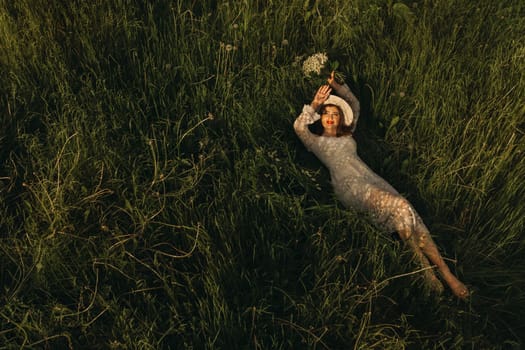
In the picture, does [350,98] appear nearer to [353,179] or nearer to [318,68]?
[318,68]

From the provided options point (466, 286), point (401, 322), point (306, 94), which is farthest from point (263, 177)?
point (466, 286)

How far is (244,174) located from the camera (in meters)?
2.52

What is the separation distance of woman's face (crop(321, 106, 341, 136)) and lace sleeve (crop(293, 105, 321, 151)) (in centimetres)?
7

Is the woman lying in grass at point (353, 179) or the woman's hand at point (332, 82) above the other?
the woman's hand at point (332, 82)

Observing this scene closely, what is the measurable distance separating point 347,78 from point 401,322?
6.19 ft

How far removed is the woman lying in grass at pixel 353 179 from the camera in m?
2.38

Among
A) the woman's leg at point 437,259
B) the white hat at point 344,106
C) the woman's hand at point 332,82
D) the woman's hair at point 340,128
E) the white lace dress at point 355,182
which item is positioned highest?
the woman's hand at point 332,82

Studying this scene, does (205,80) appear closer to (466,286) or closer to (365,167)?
(365,167)

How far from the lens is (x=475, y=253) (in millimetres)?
2479

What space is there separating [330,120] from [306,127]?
174 millimetres

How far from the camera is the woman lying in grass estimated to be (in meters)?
2.38

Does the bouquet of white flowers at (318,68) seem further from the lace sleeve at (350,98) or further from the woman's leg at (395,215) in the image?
the woman's leg at (395,215)

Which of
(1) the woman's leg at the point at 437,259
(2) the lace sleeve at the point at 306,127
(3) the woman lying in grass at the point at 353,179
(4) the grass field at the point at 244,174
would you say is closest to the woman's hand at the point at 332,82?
(3) the woman lying in grass at the point at 353,179

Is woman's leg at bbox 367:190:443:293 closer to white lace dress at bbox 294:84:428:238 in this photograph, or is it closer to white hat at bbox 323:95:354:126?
white lace dress at bbox 294:84:428:238
